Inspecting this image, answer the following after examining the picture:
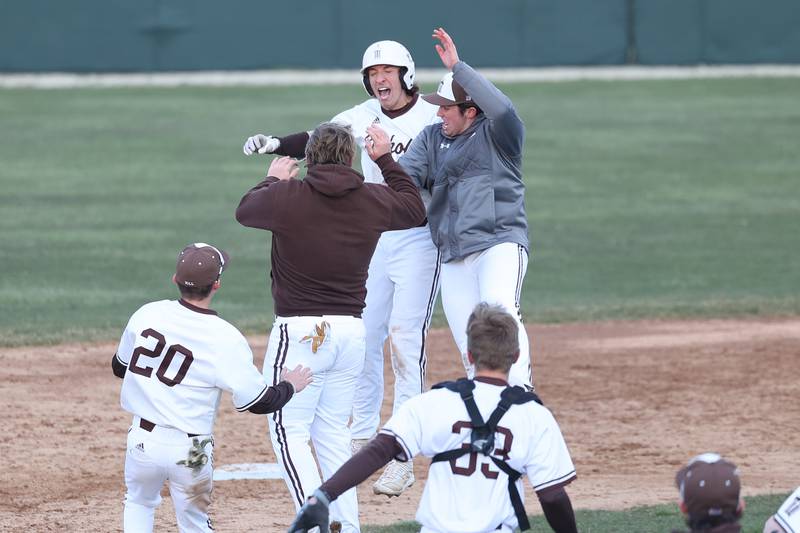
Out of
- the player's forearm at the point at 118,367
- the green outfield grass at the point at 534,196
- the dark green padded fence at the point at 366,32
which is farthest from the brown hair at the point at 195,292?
the dark green padded fence at the point at 366,32

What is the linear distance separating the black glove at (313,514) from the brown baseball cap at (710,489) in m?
1.08

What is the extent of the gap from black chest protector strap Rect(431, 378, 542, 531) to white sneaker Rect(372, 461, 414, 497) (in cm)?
256

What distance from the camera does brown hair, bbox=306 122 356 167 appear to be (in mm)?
5492

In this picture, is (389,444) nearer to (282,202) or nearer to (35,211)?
(282,202)

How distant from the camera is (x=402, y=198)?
5.68 metres

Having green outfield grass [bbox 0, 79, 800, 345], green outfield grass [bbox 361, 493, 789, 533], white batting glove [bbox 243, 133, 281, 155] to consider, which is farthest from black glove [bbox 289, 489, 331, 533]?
green outfield grass [bbox 0, 79, 800, 345]

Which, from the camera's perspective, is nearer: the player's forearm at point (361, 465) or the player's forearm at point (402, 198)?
the player's forearm at point (361, 465)

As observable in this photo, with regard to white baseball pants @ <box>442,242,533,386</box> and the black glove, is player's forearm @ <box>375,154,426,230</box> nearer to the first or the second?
white baseball pants @ <box>442,242,533,386</box>

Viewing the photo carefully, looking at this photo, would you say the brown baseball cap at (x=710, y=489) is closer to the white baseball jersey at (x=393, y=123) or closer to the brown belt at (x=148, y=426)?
the brown belt at (x=148, y=426)

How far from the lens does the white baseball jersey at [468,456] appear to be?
4.21m

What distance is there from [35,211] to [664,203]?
794 centimetres

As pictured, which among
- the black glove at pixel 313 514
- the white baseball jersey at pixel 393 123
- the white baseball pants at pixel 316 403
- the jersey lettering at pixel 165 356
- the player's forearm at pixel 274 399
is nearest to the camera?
the black glove at pixel 313 514

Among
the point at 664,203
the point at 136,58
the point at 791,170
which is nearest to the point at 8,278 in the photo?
the point at 664,203

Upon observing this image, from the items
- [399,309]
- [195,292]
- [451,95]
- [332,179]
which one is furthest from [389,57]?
[195,292]
